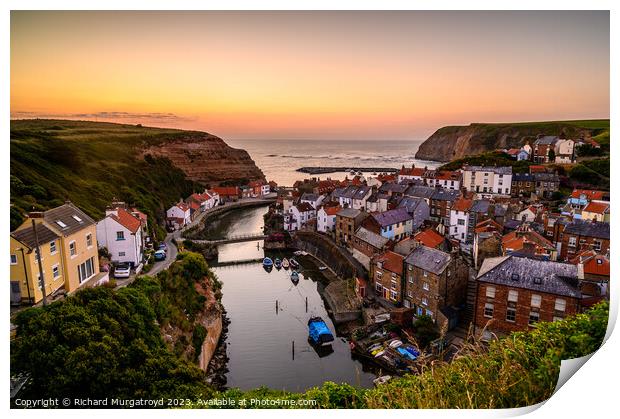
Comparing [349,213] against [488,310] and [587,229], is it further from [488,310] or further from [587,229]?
[488,310]

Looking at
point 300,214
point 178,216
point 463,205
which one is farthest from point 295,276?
point 178,216

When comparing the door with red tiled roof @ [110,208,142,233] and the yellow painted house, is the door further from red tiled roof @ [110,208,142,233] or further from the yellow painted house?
red tiled roof @ [110,208,142,233]

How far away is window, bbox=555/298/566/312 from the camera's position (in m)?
6.73

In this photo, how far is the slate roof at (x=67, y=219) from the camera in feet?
19.7

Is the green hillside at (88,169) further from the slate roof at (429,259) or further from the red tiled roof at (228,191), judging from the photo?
the slate roof at (429,259)

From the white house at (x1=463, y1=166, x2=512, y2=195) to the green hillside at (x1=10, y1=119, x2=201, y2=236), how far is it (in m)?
16.4

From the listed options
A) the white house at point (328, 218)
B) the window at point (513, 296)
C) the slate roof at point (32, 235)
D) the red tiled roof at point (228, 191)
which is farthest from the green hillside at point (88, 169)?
the window at point (513, 296)

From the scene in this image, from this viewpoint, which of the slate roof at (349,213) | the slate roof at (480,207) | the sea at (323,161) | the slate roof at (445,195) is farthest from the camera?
the sea at (323,161)

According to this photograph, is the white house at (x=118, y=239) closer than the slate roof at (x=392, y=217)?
Yes

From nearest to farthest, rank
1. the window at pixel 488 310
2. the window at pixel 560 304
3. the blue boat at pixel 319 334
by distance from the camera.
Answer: the window at pixel 560 304, the window at pixel 488 310, the blue boat at pixel 319 334

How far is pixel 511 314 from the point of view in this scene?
285 inches

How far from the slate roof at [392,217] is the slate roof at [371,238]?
92cm

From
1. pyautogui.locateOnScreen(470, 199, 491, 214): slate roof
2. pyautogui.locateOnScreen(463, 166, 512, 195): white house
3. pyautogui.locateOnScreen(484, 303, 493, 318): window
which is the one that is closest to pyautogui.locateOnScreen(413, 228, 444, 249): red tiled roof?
pyautogui.locateOnScreen(470, 199, 491, 214): slate roof

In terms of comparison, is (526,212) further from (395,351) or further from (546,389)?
(546,389)
